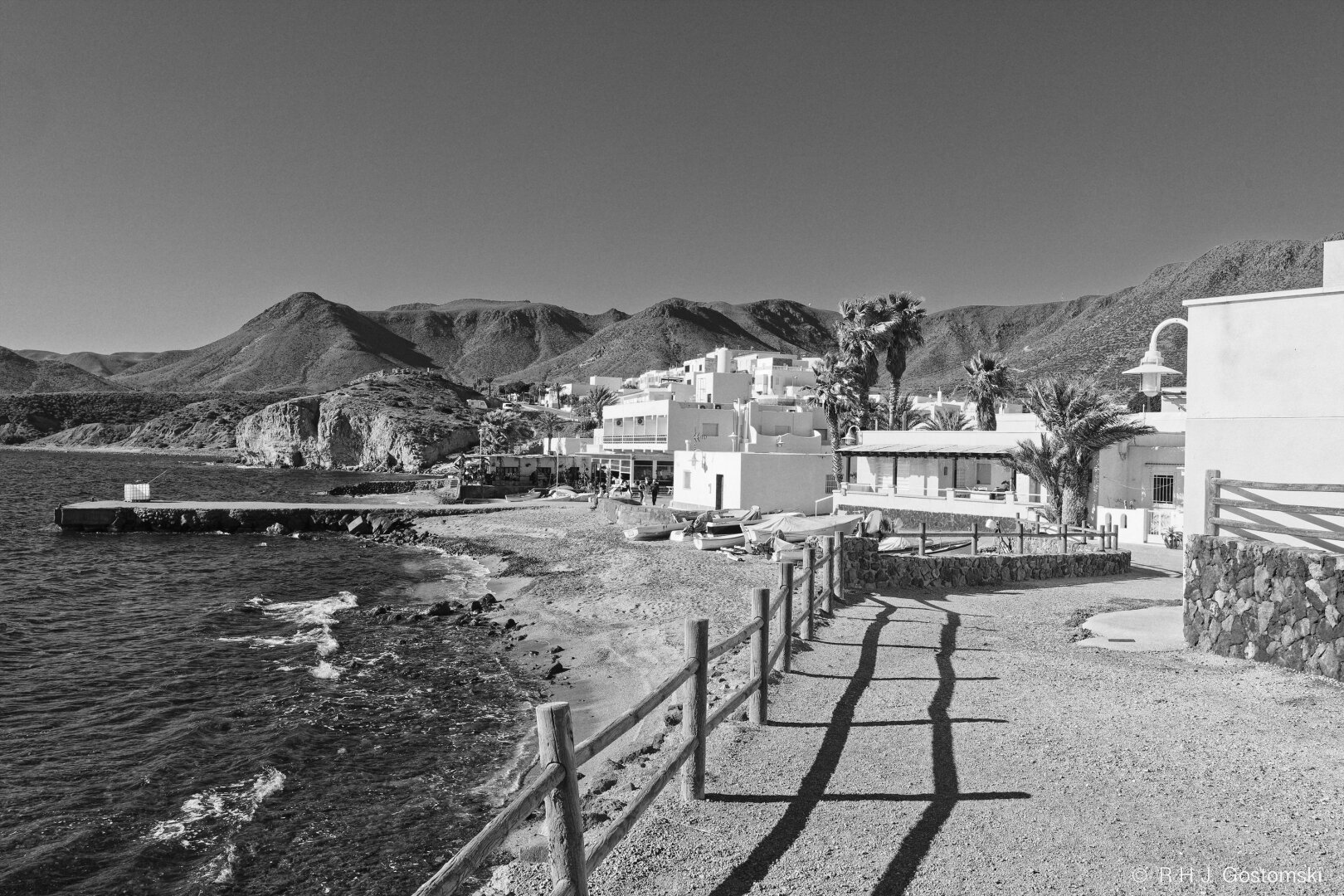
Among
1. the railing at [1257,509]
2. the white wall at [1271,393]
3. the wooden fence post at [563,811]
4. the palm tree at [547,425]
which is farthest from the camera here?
the palm tree at [547,425]

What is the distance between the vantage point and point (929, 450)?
3488 centimetres

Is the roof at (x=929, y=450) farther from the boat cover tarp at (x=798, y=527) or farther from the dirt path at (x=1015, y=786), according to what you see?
the dirt path at (x=1015, y=786)

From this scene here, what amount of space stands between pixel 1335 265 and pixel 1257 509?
3.99 m

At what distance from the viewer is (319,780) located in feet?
36.6

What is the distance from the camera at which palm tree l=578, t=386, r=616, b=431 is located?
10269 centimetres

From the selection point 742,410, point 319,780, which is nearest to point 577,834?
point 319,780

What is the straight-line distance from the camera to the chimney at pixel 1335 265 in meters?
11.7

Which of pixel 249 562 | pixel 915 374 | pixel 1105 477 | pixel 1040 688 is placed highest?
pixel 915 374

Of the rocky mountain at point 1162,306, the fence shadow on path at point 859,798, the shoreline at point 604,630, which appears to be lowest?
the shoreline at point 604,630

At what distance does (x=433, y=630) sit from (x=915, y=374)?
13696 cm

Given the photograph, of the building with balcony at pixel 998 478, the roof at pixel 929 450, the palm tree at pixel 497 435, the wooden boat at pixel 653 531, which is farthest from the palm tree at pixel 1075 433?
the palm tree at pixel 497 435

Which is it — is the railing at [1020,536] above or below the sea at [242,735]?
above

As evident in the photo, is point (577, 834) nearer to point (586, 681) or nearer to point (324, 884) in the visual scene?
point (324, 884)

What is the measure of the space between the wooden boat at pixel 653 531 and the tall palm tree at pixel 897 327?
19477 millimetres
